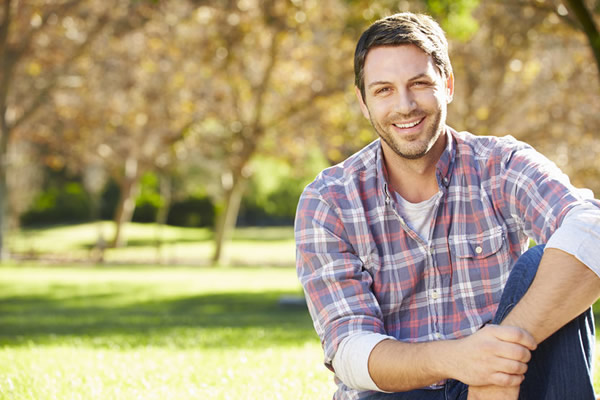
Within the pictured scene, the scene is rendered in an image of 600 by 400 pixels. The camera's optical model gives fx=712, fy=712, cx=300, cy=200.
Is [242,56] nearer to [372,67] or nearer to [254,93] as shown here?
[254,93]

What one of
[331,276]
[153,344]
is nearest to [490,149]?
[331,276]

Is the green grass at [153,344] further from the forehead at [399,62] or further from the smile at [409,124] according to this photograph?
the forehead at [399,62]

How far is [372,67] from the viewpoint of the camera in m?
2.97

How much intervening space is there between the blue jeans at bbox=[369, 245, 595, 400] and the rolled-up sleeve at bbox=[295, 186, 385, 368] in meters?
0.28

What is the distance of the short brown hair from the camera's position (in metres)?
2.90

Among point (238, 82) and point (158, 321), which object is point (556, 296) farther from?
point (238, 82)

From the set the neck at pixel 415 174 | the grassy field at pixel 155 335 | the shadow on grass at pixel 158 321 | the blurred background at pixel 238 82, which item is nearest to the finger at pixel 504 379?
the neck at pixel 415 174

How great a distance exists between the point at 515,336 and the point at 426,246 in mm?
588

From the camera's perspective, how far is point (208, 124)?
98.1 ft

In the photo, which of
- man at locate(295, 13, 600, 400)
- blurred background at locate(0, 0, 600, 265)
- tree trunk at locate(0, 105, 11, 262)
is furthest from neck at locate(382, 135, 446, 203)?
tree trunk at locate(0, 105, 11, 262)

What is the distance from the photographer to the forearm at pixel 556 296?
244 centimetres

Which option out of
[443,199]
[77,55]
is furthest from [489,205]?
[77,55]

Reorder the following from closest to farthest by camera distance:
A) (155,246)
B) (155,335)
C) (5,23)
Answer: (155,335) → (5,23) → (155,246)

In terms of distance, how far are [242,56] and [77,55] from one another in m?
4.92
